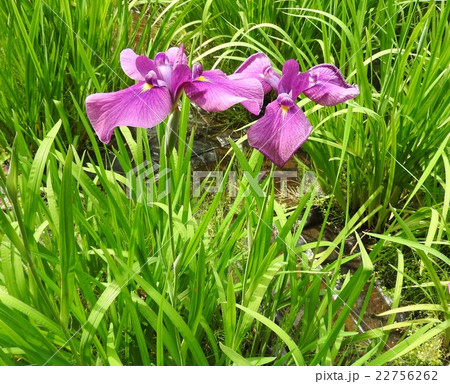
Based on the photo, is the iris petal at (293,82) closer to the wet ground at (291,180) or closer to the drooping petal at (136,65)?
the drooping petal at (136,65)

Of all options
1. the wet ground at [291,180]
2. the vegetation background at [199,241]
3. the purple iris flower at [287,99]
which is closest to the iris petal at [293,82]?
the purple iris flower at [287,99]

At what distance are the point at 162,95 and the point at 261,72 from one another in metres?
0.23

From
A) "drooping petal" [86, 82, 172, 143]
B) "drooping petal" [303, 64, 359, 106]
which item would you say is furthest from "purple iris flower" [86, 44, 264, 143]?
"drooping petal" [303, 64, 359, 106]

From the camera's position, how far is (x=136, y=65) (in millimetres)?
885

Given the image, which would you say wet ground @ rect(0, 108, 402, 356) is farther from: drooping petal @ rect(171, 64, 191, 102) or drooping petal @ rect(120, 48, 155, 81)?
drooping petal @ rect(171, 64, 191, 102)

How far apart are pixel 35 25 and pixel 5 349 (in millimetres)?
1151

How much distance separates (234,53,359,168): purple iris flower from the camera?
86 centimetres

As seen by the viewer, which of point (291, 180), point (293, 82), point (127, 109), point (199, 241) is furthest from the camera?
point (291, 180)

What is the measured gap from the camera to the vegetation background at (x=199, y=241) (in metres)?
1.02

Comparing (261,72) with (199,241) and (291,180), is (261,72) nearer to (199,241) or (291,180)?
(199,241)

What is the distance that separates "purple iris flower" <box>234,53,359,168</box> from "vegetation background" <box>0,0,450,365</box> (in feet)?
0.43

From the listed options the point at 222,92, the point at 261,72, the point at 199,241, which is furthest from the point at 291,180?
the point at 222,92

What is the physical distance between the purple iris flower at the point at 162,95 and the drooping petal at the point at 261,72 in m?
0.06

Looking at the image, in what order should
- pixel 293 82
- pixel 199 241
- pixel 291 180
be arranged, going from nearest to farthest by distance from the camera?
1. pixel 293 82
2. pixel 199 241
3. pixel 291 180
